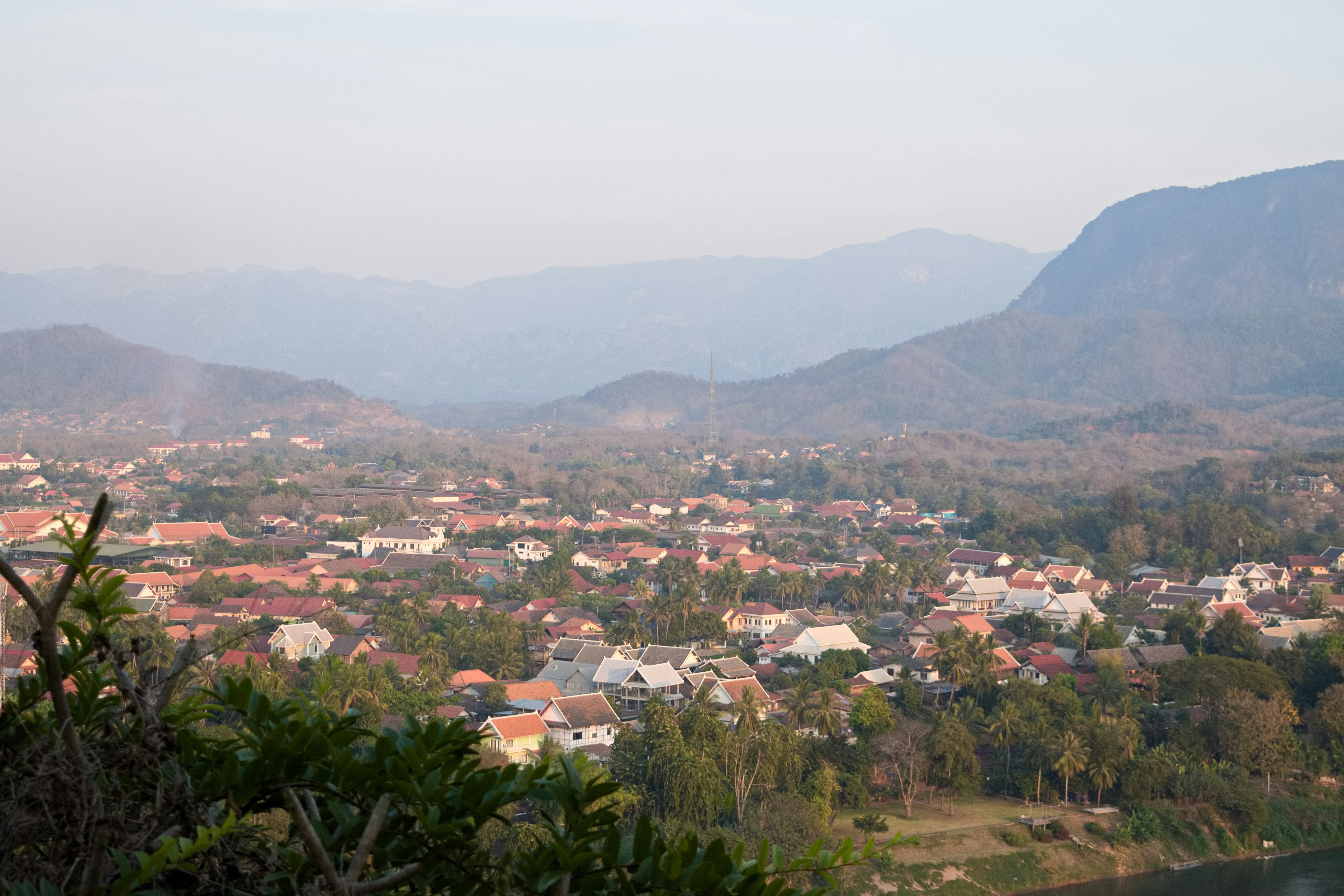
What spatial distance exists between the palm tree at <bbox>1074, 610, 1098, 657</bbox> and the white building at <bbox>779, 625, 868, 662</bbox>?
2.85m

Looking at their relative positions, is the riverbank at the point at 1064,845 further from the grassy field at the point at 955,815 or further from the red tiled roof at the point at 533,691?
the red tiled roof at the point at 533,691

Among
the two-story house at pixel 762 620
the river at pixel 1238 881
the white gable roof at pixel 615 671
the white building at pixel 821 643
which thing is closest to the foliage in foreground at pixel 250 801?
the river at pixel 1238 881

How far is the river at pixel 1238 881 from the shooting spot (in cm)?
1173

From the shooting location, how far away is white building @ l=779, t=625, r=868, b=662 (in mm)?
18703

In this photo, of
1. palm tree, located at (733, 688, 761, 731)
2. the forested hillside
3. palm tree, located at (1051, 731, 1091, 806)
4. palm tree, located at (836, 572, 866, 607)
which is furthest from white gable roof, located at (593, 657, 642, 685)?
the forested hillside

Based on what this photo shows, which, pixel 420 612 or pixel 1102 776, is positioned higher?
pixel 420 612

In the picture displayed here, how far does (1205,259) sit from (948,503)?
8270 cm

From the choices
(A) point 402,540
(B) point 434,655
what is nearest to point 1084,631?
(B) point 434,655

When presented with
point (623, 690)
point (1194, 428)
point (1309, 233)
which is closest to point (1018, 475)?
point (1194, 428)

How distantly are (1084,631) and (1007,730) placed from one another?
482cm

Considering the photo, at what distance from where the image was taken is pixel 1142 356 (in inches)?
3595

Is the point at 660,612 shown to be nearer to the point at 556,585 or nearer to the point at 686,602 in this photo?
the point at 686,602

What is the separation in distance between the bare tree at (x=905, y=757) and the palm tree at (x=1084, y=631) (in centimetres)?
537

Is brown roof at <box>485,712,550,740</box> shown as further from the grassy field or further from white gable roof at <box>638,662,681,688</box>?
the grassy field
